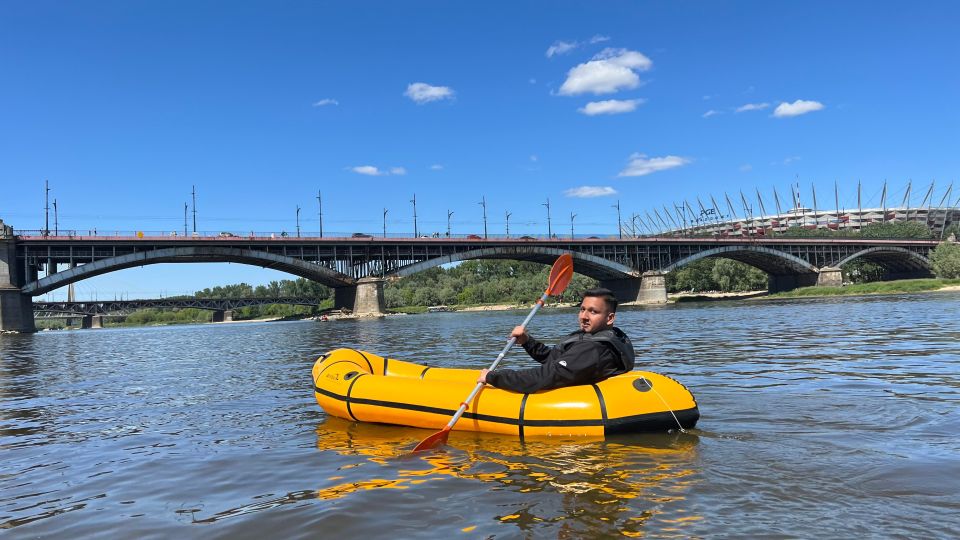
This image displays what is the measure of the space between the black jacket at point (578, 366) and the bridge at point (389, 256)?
5638 cm

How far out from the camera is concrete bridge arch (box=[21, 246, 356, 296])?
175 ft

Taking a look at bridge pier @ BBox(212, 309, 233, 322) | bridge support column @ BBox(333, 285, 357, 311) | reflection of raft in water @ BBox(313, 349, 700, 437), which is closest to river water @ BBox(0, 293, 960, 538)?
reflection of raft in water @ BBox(313, 349, 700, 437)

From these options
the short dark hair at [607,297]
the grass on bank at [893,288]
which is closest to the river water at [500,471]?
the short dark hair at [607,297]

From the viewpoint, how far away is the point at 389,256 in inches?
2813

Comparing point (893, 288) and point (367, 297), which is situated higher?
point (367, 297)

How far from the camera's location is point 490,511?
437 centimetres

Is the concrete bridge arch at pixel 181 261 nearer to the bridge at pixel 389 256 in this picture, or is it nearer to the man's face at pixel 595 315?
the bridge at pixel 389 256

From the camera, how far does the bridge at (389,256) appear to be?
53875 millimetres

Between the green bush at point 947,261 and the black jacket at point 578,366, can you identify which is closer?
the black jacket at point 578,366

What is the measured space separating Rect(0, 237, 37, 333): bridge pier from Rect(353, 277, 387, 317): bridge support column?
30.0 metres

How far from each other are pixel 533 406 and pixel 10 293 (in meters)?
A: 59.8

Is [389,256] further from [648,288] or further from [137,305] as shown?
[137,305]

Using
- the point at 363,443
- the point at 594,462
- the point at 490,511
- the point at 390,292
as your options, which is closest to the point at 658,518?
the point at 490,511

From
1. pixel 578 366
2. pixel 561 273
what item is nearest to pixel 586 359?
pixel 578 366
